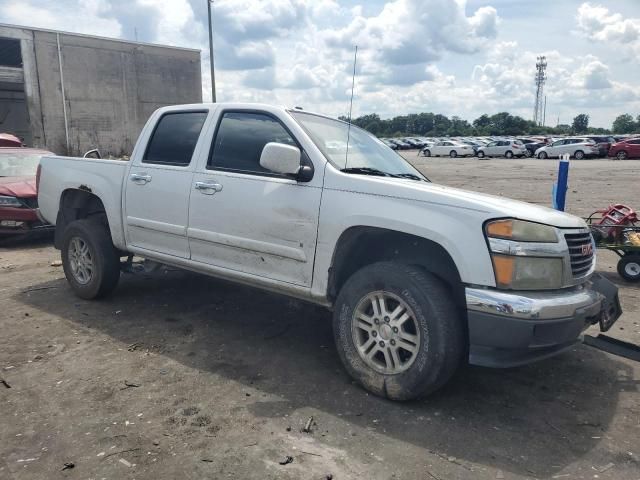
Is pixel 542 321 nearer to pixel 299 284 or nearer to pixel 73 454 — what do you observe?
pixel 299 284

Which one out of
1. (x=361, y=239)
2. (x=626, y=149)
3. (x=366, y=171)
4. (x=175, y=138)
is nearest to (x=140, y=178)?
(x=175, y=138)

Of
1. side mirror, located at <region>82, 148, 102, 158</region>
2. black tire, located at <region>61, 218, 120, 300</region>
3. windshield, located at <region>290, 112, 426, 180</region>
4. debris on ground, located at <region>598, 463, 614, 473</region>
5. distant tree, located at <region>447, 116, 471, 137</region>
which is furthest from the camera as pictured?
distant tree, located at <region>447, 116, 471, 137</region>

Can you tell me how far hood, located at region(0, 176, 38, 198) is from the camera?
8508 millimetres

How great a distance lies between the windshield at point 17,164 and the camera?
9.45 metres

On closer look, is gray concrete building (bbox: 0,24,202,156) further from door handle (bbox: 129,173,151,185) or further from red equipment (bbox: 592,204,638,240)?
red equipment (bbox: 592,204,638,240)

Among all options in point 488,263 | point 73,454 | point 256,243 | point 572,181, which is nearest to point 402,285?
point 488,263

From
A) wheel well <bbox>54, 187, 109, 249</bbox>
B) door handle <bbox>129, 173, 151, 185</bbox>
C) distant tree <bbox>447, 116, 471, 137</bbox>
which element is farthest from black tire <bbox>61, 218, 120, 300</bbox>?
distant tree <bbox>447, 116, 471, 137</bbox>

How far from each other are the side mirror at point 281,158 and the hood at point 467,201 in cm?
47

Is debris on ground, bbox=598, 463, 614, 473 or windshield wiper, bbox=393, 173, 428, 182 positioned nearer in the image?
debris on ground, bbox=598, 463, 614, 473

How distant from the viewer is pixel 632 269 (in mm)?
6438

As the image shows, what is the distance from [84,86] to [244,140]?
31.0m

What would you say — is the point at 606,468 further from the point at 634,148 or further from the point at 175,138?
the point at 634,148

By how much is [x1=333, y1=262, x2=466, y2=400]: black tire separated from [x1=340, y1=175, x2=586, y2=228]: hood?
46 centimetres

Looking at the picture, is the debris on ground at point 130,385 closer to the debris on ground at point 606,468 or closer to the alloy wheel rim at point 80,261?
the alloy wheel rim at point 80,261
